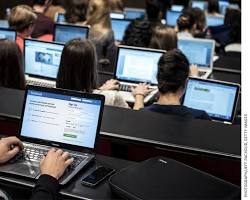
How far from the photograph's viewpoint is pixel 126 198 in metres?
1.47

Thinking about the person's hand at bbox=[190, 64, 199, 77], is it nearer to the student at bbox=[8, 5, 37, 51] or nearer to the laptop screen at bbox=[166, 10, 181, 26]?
the student at bbox=[8, 5, 37, 51]

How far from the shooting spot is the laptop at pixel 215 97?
3027mm

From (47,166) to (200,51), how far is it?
2878 millimetres

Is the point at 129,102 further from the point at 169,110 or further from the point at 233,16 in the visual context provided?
the point at 233,16

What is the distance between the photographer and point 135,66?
12.0 feet

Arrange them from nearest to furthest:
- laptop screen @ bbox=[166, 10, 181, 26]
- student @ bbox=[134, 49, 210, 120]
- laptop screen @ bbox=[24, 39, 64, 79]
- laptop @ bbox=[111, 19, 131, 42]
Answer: student @ bbox=[134, 49, 210, 120] → laptop screen @ bbox=[24, 39, 64, 79] → laptop @ bbox=[111, 19, 131, 42] → laptop screen @ bbox=[166, 10, 181, 26]

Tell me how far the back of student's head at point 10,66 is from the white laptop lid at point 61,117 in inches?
35.8

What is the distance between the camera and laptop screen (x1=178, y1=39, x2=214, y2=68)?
4164 mm

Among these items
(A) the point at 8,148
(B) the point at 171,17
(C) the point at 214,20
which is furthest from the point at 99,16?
(A) the point at 8,148

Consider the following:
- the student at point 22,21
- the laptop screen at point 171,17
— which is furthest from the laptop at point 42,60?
the laptop screen at point 171,17

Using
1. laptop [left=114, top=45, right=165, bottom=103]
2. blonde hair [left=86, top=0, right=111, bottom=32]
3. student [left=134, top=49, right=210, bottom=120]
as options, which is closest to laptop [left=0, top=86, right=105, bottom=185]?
student [left=134, top=49, right=210, bottom=120]

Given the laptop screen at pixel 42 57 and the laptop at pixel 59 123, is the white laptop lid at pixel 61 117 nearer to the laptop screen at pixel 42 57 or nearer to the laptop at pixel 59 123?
the laptop at pixel 59 123

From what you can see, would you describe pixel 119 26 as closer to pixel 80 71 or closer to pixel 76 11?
pixel 76 11

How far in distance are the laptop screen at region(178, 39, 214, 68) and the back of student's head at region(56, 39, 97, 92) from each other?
5.55 ft
